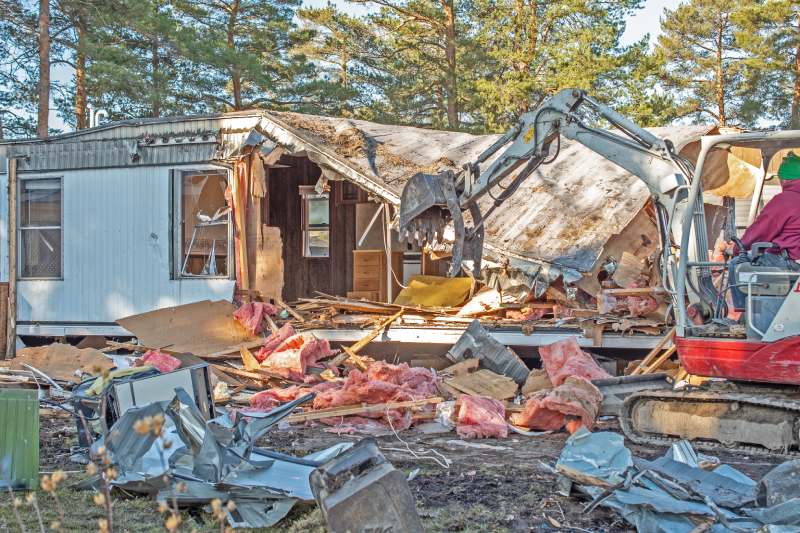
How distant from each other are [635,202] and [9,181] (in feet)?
34.1

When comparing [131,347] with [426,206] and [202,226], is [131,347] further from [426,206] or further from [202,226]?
[426,206]

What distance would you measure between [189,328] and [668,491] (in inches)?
364

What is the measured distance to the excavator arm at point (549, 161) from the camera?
8969mm

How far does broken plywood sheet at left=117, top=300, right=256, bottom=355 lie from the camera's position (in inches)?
A: 531

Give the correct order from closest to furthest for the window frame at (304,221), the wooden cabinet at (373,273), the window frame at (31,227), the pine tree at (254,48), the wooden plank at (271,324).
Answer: the wooden plank at (271,324), the window frame at (31,227), the wooden cabinet at (373,273), the window frame at (304,221), the pine tree at (254,48)

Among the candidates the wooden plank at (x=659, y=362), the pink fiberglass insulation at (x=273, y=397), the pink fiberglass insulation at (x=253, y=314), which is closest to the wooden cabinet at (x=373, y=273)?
the pink fiberglass insulation at (x=253, y=314)

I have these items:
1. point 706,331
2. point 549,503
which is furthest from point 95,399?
point 706,331

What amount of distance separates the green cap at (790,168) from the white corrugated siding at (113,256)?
8884 mm

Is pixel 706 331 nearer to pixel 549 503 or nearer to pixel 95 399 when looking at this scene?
pixel 549 503

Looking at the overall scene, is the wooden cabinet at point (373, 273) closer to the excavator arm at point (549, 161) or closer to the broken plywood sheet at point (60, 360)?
the broken plywood sheet at point (60, 360)

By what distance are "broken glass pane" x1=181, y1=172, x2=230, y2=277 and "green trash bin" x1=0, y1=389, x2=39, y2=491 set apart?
26.5ft

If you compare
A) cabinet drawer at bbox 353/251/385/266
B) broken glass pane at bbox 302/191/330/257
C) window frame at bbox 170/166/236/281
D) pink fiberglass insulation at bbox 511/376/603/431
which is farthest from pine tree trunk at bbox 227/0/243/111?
pink fiberglass insulation at bbox 511/376/603/431

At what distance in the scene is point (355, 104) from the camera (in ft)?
103

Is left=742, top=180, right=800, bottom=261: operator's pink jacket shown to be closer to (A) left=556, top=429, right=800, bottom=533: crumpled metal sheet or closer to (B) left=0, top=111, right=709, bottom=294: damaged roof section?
(A) left=556, top=429, right=800, bottom=533: crumpled metal sheet
